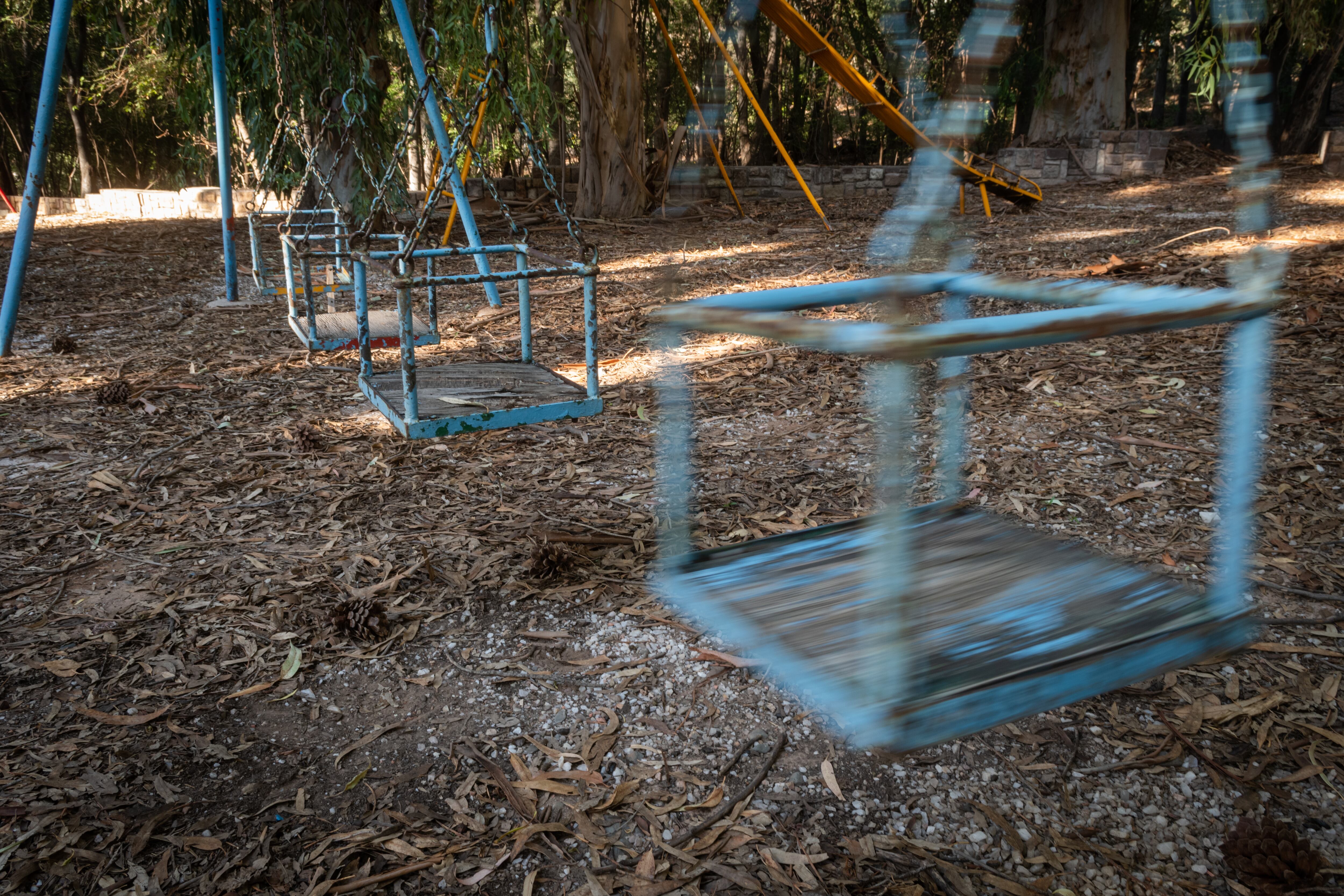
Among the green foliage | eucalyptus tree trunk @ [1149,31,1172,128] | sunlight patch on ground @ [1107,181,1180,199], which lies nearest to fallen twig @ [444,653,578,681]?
the green foliage

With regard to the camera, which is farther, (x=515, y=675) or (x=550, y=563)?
(x=550, y=563)

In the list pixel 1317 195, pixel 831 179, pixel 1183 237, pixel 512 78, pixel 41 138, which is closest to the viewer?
pixel 41 138

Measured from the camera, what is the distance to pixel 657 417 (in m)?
3.74

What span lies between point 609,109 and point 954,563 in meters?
8.47

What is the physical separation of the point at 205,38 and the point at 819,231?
18.0 feet

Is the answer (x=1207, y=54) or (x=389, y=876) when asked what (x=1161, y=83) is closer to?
(x=1207, y=54)

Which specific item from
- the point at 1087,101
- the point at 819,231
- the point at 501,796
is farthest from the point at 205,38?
the point at 1087,101

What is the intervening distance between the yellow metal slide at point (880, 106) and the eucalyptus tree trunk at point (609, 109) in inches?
94.8

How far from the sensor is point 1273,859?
4.73 ft

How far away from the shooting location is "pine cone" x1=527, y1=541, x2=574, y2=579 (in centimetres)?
245

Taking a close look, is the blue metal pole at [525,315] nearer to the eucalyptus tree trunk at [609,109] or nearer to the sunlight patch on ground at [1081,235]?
the sunlight patch on ground at [1081,235]

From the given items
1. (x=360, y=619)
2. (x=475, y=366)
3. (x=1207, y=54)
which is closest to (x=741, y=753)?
(x=360, y=619)

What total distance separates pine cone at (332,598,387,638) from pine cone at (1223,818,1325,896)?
1807 mm

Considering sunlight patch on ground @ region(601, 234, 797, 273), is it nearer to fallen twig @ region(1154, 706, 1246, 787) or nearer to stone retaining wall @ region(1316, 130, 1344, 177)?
fallen twig @ region(1154, 706, 1246, 787)
